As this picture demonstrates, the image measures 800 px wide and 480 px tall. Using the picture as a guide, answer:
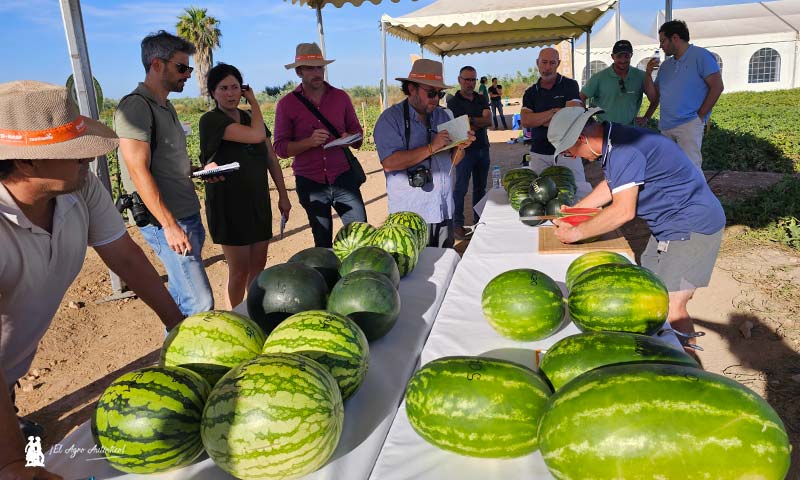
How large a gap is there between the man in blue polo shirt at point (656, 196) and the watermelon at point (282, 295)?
1.71 meters

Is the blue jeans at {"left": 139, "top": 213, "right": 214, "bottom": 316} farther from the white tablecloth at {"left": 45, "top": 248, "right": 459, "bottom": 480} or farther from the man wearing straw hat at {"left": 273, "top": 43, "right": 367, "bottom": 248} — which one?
the white tablecloth at {"left": 45, "top": 248, "right": 459, "bottom": 480}

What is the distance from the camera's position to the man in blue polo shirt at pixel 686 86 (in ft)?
19.4

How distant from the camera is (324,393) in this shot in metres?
1.34

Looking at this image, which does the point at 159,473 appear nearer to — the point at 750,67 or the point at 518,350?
the point at 518,350

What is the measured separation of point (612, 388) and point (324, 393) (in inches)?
28.6

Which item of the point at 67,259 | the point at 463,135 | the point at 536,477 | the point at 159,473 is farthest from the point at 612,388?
the point at 463,135

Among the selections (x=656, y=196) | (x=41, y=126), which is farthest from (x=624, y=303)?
(x=41, y=126)

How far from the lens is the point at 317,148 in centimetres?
428

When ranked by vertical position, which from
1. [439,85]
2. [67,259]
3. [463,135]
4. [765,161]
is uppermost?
[439,85]

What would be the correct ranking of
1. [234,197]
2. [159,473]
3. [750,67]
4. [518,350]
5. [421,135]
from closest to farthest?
[159,473] → [518,350] → [234,197] → [421,135] → [750,67]

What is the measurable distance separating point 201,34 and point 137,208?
155 feet

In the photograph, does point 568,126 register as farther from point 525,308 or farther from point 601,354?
point 601,354

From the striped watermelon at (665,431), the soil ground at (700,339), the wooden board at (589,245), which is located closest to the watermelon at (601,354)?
the striped watermelon at (665,431)

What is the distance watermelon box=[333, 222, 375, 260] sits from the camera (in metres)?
2.96
